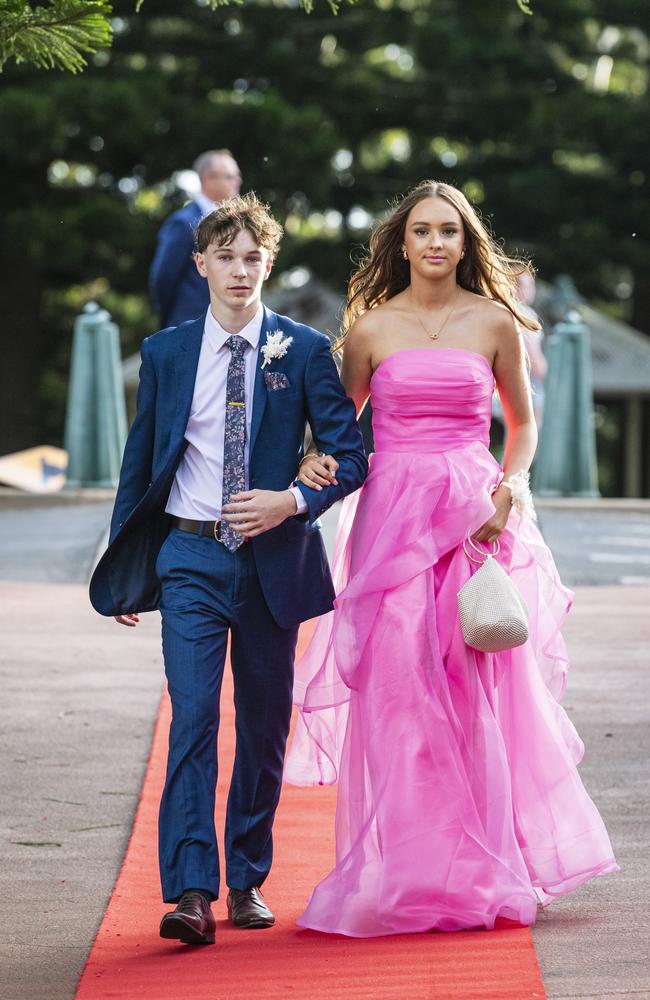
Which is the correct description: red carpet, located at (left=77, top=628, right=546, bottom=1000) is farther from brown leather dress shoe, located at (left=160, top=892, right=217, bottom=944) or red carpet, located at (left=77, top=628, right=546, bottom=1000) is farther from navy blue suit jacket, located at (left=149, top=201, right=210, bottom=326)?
navy blue suit jacket, located at (left=149, top=201, right=210, bottom=326)

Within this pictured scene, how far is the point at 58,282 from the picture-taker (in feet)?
88.6

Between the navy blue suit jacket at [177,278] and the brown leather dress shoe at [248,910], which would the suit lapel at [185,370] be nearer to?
the brown leather dress shoe at [248,910]

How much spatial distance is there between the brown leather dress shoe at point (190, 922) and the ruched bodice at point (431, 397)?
4.60ft

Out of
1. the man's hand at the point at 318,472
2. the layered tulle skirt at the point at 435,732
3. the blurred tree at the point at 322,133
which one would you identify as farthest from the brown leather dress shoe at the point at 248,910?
the blurred tree at the point at 322,133

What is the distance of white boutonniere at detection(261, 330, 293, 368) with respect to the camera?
4762 mm

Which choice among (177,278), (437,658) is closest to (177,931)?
(437,658)

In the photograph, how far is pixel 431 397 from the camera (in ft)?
16.4

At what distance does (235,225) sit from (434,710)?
4.68ft

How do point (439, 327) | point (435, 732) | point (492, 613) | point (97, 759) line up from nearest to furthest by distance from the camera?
point (492, 613), point (435, 732), point (439, 327), point (97, 759)

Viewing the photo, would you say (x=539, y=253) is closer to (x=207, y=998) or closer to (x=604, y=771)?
(x=604, y=771)

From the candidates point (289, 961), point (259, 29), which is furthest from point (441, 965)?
point (259, 29)

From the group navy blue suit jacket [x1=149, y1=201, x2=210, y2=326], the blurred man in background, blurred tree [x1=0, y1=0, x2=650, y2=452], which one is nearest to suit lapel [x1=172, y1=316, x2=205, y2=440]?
the blurred man in background

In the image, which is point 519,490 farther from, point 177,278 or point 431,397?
point 177,278

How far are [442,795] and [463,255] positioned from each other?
1.59 m
